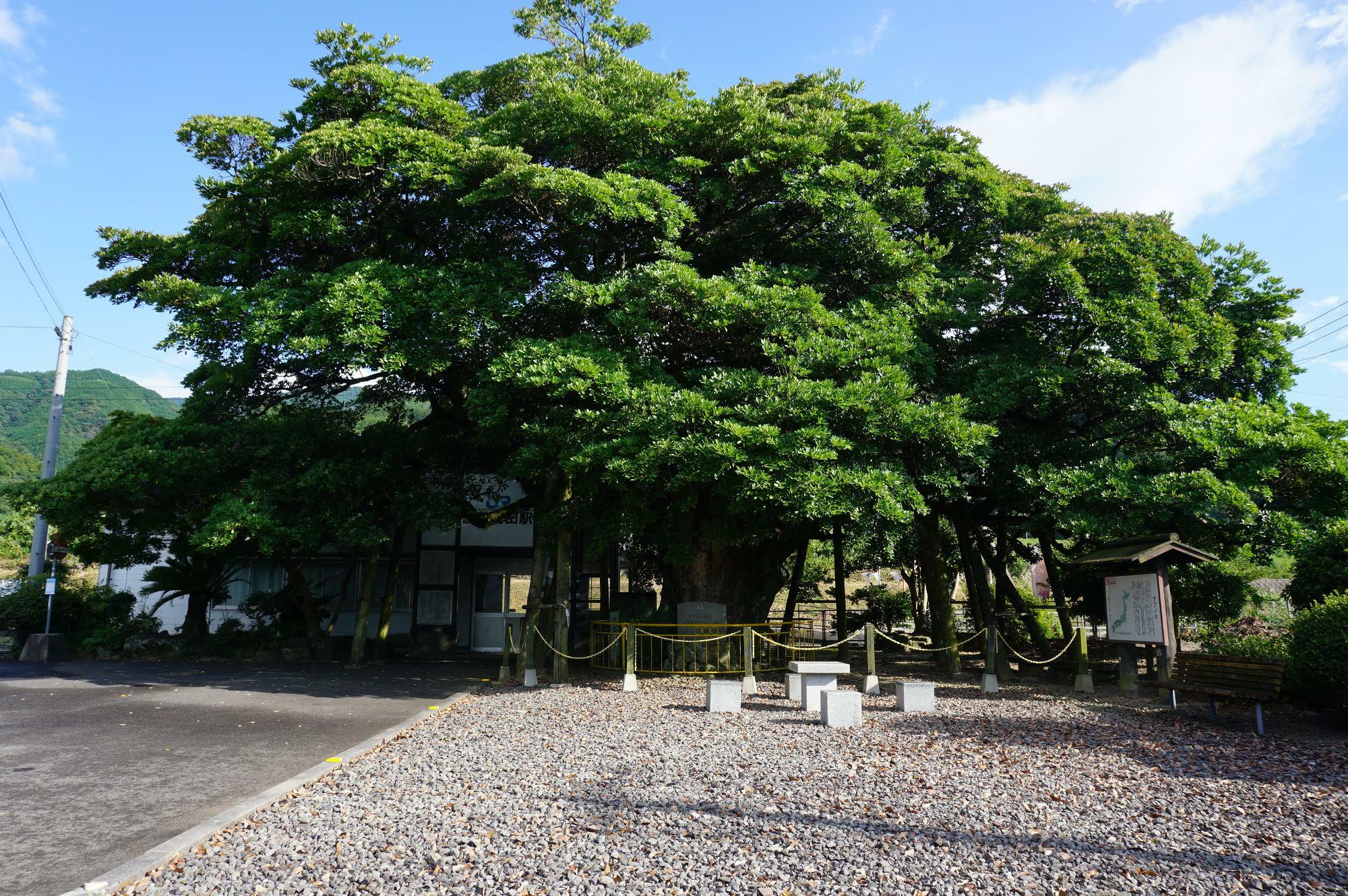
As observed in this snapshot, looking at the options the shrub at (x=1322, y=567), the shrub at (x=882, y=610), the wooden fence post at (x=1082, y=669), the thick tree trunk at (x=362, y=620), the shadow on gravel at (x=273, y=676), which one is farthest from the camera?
the shrub at (x=882, y=610)

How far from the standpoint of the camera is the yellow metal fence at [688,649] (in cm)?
1380

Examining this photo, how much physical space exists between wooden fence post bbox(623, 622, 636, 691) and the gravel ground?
374 cm

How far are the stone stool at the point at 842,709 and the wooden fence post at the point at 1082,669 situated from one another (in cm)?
479

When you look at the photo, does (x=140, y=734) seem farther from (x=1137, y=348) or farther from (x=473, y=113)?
(x=1137, y=348)

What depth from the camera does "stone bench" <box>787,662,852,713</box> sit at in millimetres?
9969

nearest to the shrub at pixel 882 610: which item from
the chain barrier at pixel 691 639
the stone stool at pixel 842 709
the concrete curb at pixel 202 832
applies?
the chain barrier at pixel 691 639

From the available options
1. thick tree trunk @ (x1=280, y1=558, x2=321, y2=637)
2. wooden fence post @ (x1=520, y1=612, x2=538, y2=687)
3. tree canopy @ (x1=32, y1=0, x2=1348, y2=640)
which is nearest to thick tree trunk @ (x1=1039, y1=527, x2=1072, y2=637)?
tree canopy @ (x1=32, y1=0, x2=1348, y2=640)

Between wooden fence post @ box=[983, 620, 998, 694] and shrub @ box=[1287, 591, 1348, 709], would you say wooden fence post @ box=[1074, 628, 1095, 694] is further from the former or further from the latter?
shrub @ box=[1287, 591, 1348, 709]

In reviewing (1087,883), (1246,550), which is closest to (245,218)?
(1087,883)

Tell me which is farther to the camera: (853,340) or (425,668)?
(425,668)

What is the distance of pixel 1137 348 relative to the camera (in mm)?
12281

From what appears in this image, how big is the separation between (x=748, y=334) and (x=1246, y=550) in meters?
8.16

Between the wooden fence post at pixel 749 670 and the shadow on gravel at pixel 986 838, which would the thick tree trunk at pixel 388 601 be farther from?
the shadow on gravel at pixel 986 838

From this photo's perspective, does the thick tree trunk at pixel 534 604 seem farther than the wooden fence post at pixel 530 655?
Yes
